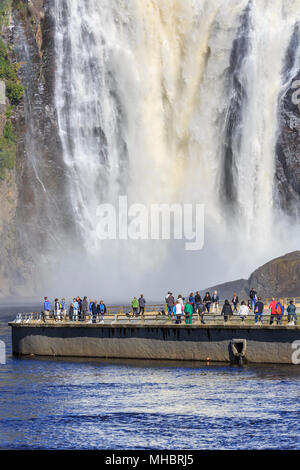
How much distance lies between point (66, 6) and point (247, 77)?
1202 inches

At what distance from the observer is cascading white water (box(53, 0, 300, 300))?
121812mm

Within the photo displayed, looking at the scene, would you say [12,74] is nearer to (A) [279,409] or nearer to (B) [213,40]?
(B) [213,40]

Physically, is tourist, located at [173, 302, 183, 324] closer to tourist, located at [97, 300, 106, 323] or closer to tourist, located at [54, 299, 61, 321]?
tourist, located at [97, 300, 106, 323]

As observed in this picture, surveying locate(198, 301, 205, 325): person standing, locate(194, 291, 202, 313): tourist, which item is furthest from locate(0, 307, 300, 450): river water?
locate(194, 291, 202, 313): tourist

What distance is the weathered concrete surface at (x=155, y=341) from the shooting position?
49688 mm

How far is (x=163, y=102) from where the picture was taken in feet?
434

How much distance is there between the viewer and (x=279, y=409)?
137 feet

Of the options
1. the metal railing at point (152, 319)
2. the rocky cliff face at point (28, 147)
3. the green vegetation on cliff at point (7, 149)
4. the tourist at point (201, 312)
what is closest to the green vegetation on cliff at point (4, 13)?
the rocky cliff face at point (28, 147)

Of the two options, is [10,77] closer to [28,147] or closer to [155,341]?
[28,147]

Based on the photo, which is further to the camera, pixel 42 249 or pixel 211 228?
pixel 42 249

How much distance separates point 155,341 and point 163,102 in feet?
271

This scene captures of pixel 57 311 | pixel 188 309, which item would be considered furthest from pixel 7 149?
pixel 188 309
